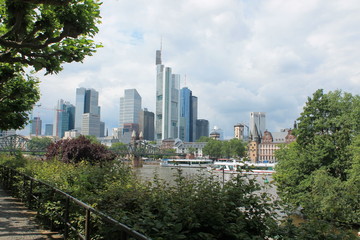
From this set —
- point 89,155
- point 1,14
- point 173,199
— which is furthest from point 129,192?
point 89,155

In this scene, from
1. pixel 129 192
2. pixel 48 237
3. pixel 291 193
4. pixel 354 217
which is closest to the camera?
pixel 129 192

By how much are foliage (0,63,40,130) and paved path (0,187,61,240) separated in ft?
17.2

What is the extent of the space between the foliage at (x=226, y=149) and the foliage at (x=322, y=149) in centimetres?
11489

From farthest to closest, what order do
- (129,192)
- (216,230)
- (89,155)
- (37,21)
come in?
(89,155)
(37,21)
(129,192)
(216,230)

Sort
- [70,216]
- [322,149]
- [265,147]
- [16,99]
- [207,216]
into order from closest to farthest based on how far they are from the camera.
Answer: [207,216], [70,216], [16,99], [322,149], [265,147]

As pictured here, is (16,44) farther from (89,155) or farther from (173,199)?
(89,155)

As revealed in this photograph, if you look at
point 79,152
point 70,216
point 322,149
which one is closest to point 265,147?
point 322,149

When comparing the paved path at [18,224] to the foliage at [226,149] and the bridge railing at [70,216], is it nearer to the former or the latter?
the bridge railing at [70,216]

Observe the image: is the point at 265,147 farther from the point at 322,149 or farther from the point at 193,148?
the point at 322,149

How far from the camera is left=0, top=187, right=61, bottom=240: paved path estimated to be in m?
6.82

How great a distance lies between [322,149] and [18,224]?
29026 millimetres

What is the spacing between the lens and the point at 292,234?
4.48 metres

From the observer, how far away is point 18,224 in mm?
7832

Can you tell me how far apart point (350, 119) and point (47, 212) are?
108ft
